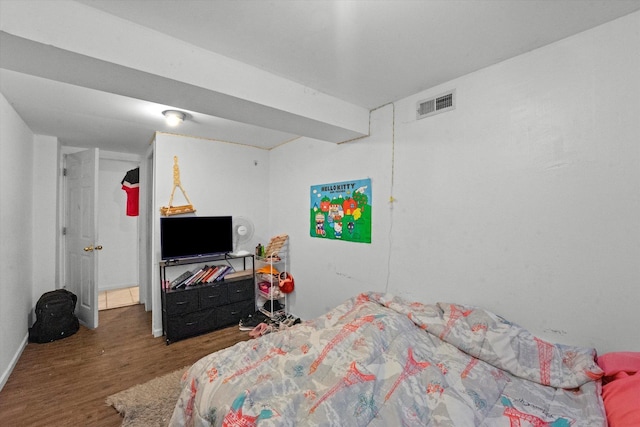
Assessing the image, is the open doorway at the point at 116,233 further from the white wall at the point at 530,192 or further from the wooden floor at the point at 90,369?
the white wall at the point at 530,192

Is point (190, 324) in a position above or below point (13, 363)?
above

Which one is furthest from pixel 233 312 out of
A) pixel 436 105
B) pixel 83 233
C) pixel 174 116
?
pixel 436 105

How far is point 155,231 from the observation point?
3314mm

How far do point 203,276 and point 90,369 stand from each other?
4.25 feet

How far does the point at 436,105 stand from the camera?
2.22 meters

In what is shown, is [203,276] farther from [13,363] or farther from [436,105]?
[436,105]

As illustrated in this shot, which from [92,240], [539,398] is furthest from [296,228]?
[539,398]

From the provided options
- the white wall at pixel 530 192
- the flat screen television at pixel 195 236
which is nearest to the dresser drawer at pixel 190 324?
the flat screen television at pixel 195 236

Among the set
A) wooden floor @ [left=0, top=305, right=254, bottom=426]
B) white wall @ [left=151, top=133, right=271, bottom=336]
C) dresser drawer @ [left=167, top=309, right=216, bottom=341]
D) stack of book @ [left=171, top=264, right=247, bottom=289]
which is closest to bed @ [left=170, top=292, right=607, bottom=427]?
wooden floor @ [left=0, top=305, right=254, bottom=426]

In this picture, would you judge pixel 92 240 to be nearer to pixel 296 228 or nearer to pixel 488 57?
pixel 296 228

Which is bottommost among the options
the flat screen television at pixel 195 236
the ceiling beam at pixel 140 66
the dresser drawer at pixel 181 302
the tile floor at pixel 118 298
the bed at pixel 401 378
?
the tile floor at pixel 118 298

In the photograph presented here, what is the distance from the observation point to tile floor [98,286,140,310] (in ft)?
14.1

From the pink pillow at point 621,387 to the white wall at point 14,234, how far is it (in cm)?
410

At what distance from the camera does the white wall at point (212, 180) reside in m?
3.34
